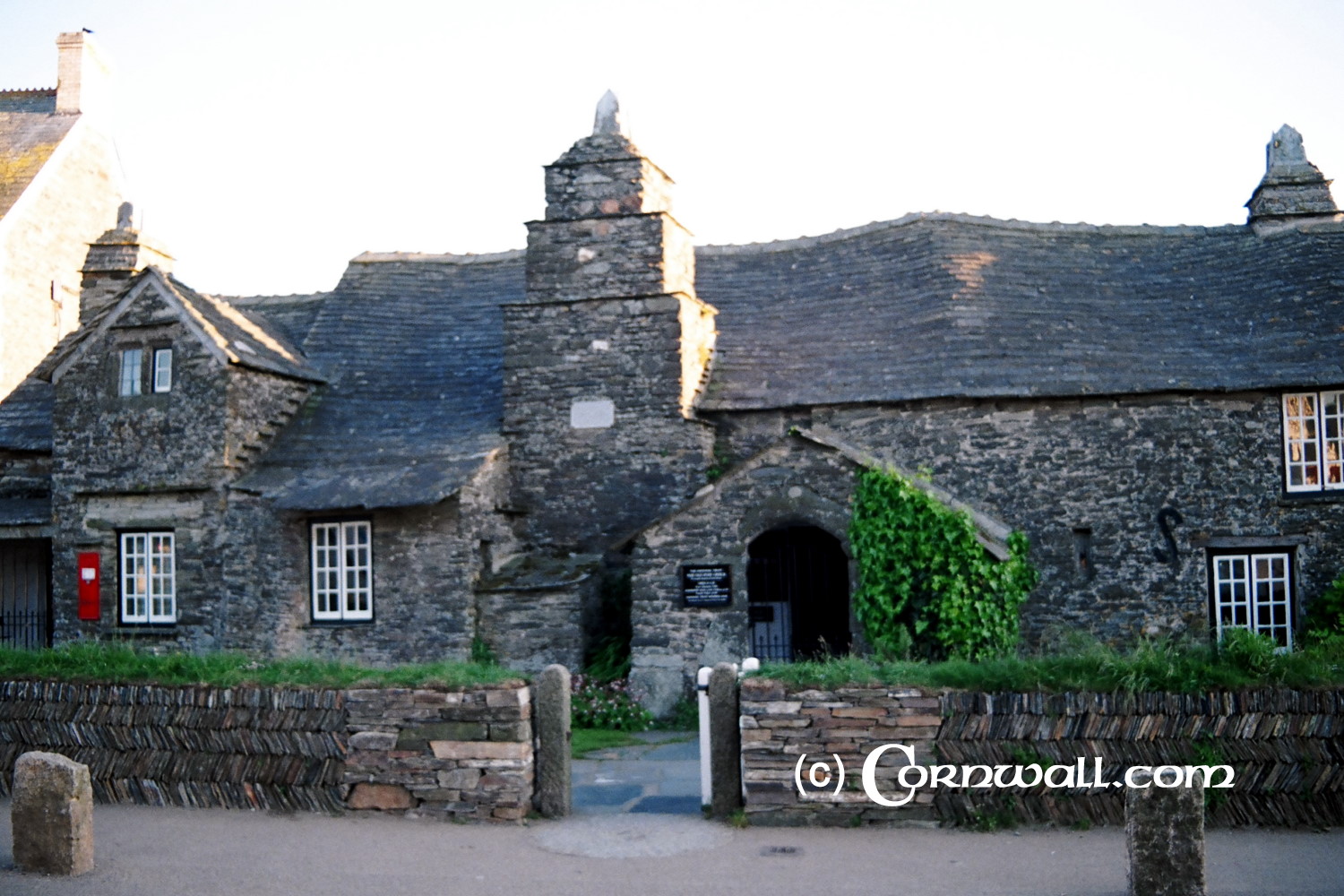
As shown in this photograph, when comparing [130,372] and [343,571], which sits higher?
[130,372]

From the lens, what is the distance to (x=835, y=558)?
18.7m

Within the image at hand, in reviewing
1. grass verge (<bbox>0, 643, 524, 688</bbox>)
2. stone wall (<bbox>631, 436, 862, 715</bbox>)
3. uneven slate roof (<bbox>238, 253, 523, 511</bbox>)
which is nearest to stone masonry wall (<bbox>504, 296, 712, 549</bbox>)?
uneven slate roof (<bbox>238, 253, 523, 511</bbox>)

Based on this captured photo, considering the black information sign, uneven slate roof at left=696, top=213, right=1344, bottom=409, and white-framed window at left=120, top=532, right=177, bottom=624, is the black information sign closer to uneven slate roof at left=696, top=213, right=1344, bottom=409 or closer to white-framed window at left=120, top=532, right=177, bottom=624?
uneven slate roof at left=696, top=213, right=1344, bottom=409

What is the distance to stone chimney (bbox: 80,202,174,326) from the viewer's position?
22594 mm

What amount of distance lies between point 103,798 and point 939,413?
39.8ft

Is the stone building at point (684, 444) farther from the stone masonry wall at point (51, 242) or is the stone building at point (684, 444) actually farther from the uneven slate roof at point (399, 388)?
the stone masonry wall at point (51, 242)

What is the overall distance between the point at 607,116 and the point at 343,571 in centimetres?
840

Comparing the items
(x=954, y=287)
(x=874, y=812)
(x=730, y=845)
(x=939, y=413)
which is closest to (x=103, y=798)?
(x=730, y=845)

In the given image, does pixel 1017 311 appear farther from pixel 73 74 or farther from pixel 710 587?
pixel 73 74

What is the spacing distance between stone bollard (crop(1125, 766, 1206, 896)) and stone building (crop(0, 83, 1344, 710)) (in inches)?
301

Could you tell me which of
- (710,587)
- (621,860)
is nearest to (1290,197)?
(710,587)

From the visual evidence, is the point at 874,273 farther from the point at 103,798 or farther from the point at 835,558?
the point at 103,798

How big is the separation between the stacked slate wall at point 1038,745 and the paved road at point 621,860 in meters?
0.19

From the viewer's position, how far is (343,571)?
1870 centimetres
